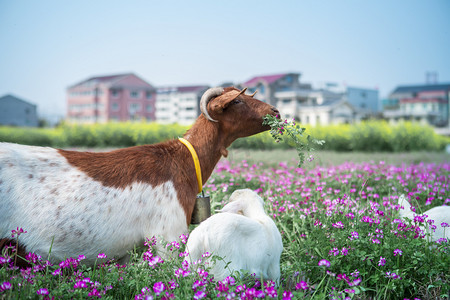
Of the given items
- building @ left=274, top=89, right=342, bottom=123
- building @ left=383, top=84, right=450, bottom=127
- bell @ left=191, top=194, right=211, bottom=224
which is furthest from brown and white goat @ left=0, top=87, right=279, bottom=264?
building @ left=383, top=84, right=450, bottom=127

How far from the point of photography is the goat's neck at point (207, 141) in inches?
121

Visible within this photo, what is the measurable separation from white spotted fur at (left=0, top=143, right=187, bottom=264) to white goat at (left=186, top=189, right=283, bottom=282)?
32 cm

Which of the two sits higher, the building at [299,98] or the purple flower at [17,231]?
the building at [299,98]

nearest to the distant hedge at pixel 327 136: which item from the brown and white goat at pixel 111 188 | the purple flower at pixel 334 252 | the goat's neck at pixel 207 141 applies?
the goat's neck at pixel 207 141

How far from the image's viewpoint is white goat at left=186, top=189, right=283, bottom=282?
2.46 m

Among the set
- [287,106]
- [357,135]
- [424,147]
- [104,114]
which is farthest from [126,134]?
[104,114]

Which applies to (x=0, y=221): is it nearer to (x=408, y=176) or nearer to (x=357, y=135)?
(x=408, y=176)

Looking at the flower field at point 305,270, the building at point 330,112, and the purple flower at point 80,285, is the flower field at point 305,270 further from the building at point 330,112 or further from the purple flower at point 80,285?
the building at point 330,112

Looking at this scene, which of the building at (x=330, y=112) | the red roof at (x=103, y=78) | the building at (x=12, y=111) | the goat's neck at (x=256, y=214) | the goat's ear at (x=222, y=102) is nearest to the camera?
the goat's neck at (x=256, y=214)

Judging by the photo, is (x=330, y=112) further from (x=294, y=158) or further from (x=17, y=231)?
(x=17, y=231)

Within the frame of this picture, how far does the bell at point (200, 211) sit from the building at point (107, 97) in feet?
177

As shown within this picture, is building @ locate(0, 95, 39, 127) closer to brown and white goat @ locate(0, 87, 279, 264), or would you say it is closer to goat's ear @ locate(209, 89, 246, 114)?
brown and white goat @ locate(0, 87, 279, 264)

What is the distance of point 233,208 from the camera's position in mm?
2812

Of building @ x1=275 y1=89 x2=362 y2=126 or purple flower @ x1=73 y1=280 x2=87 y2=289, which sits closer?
purple flower @ x1=73 y1=280 x2=87 y2=289
